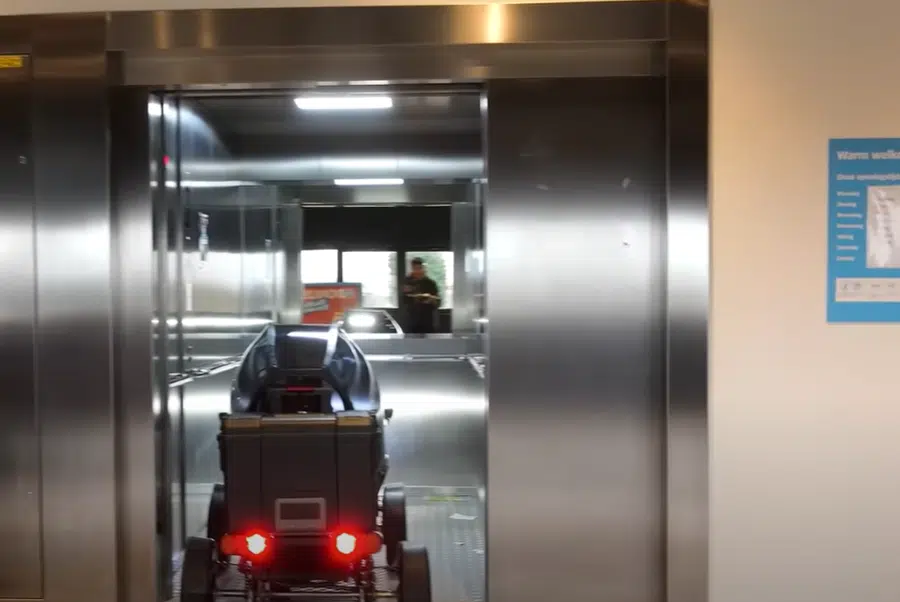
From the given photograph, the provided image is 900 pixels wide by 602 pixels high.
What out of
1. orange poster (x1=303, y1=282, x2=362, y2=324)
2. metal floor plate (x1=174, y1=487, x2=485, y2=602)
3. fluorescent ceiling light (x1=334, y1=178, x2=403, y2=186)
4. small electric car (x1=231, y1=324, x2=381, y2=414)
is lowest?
metal floor plate (x1=174, y1=487, x2=485, y2=602)

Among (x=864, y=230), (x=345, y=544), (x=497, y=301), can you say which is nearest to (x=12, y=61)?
(x=497, y=301)

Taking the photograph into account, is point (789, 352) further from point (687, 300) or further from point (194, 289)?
point (194, 289)

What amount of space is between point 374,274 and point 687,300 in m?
3.09

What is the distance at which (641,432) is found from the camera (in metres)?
2.81

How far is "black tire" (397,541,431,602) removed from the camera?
2854 mm

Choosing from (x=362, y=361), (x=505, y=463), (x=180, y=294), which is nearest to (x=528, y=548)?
(x=505, y=463)

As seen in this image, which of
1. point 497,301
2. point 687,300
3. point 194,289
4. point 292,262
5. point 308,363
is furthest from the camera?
point 292,262

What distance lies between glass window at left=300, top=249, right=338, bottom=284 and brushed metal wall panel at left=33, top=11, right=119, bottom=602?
2640 mm

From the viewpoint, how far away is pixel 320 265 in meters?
5.42

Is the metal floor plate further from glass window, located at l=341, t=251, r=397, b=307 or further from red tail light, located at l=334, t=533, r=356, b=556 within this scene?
glass window, located at l=341, t=251, r=397, b=307

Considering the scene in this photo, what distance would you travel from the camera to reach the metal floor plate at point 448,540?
11.1 ft

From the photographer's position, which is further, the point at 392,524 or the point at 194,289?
the point at 194,289

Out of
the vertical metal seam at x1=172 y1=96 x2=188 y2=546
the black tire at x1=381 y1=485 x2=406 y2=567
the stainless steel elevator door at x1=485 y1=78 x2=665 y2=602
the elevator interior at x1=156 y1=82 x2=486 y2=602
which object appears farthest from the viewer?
the elevator interior at x1=156 y1=82 x2=486 y2=602

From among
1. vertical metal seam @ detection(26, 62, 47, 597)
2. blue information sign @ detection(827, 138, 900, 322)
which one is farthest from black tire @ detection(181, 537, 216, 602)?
blue information sign @ detection(827, 138, 900, 322)
